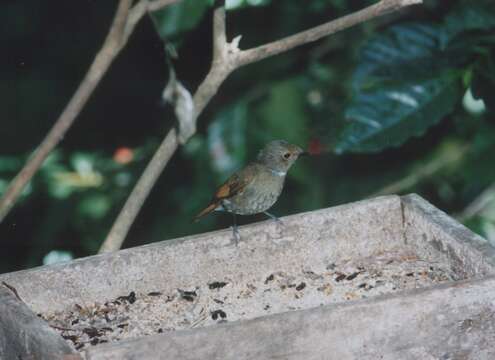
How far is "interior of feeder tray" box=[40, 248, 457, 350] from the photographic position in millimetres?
4090

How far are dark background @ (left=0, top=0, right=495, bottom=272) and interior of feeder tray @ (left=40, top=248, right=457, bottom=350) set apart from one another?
2.24 feet

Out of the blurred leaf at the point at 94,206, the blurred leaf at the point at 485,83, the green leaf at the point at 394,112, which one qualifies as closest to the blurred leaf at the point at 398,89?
the green leaf at the point at 394,112

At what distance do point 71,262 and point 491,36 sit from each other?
6.88 ft

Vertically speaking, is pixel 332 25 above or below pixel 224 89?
above

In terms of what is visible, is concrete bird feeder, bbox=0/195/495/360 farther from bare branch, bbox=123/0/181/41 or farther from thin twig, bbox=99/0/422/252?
bare branch, bbox=123/0/181/41

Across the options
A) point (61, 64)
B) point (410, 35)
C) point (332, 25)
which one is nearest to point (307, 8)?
point (410, 35)

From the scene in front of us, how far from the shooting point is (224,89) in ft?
21.2

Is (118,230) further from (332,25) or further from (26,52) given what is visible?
Result: (26,52)

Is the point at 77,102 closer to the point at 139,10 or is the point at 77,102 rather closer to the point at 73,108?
the point at 73,108

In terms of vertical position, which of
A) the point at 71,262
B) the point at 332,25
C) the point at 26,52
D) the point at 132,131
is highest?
the point at 332,25

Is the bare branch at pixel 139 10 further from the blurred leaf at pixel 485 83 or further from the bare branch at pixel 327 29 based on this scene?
the blurred leaf at pixel 485 83

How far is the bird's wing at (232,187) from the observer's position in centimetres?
491

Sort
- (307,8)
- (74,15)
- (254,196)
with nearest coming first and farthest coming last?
(254,196)
(307,8)
(74,15)

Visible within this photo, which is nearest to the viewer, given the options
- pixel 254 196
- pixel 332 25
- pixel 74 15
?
pixel 332 25
